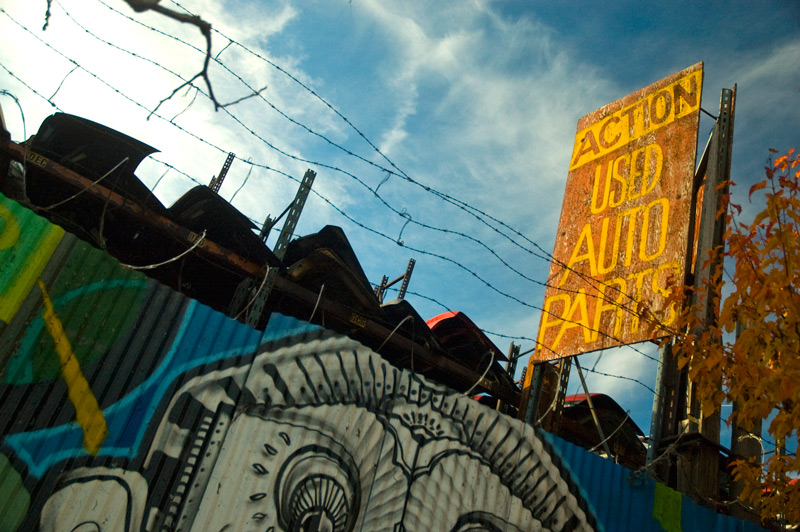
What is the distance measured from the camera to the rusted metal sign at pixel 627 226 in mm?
6707

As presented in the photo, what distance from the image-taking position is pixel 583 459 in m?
5.76

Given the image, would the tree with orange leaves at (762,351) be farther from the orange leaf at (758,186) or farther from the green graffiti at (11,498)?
the green graffiti at (11,498)

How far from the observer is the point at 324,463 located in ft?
14.5

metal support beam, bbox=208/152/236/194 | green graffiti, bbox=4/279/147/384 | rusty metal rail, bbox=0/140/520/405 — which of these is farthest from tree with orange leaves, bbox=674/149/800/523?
metal support beam, bbox=208/152/236/194

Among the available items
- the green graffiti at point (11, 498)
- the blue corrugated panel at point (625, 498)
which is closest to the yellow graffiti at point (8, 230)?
the green graffiti at point (11, 498)

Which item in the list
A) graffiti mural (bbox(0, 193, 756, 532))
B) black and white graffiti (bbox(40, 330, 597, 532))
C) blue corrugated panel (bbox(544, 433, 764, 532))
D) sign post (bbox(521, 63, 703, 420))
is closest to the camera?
graffiti mural (bbox(0, 193, 756, 532))

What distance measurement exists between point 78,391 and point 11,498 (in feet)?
2.37

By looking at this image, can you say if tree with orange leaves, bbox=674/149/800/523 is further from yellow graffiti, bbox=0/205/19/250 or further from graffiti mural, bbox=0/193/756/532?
yellow graffiti, bbox=0/205/19/250

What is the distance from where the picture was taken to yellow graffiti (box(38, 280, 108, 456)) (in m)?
3.75

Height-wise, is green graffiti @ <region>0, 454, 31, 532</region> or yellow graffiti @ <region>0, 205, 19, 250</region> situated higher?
yellow graffiti @ <region>0, 205, 19, 250</region>

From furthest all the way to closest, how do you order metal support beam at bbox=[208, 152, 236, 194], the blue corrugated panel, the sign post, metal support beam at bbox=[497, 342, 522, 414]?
metal support beam at bbox=[208, 152, 236, 194] → metal support beam at bbox=[497, 342, 522, 414] → the sign post → the blue corrugated panel

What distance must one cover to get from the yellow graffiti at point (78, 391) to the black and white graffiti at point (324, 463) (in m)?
0.22

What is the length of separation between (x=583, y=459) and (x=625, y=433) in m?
5.90

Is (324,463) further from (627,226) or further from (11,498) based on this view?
(627,226)
